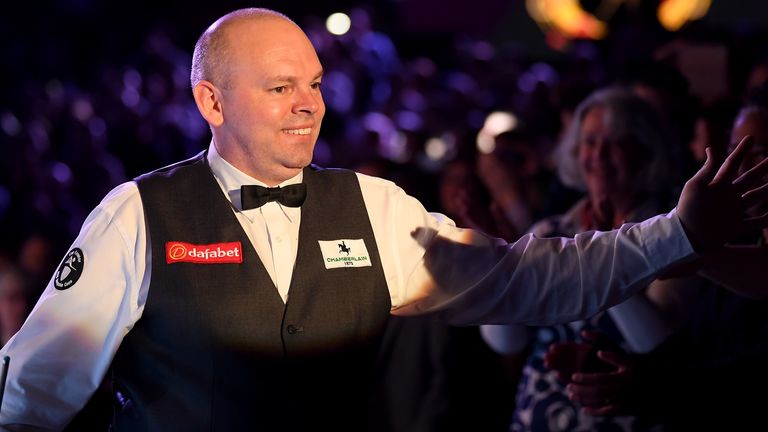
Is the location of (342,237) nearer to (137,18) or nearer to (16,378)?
(16,378)

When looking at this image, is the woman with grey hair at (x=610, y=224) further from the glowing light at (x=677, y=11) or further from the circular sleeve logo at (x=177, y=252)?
the glowing light at (x=677, y=11)

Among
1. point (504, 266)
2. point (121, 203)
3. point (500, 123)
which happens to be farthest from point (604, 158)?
point (500, 123)

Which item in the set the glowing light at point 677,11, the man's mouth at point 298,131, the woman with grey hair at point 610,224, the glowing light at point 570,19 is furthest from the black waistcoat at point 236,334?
the glowing light at point 570,19

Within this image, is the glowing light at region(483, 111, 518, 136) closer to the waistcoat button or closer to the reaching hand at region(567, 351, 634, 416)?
the reaching hand at region(567, 351, 634, 416)

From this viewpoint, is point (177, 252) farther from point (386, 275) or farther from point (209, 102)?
point (386, 275)

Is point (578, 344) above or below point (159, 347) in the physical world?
below

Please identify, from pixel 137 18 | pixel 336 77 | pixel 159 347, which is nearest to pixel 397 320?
pixel 159 347

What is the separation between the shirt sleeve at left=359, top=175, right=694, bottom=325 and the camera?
7.77ft

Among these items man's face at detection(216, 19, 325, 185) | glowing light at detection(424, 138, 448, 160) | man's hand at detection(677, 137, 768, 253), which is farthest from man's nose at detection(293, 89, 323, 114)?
glowing light at detection(424, 138, 448, 160)

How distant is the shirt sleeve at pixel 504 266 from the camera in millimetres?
2369

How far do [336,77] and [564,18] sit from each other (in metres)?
2.04

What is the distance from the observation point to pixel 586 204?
3.37 meters

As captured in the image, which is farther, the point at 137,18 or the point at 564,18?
the point at 137,18

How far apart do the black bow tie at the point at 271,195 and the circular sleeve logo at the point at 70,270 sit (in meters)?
0.40
